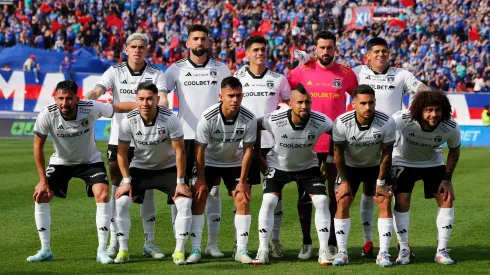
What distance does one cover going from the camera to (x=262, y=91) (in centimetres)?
1067

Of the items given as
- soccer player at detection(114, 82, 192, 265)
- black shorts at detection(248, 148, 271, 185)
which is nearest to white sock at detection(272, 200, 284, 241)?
black shorts at detection(248, 148, 271, 185)

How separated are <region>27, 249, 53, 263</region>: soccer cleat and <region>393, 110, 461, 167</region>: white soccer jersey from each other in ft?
13.7

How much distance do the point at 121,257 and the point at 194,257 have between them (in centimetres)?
83

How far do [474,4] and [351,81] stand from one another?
3021 centimetres

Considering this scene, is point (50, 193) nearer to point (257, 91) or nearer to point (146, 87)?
point (146, 87)

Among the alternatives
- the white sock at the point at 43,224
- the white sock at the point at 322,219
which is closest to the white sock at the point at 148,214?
the white sock at the point at 43,224

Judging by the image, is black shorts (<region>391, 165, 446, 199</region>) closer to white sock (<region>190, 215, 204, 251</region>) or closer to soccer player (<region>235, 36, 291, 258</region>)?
soccer player (<region>235, 36, 291, 258</region>)

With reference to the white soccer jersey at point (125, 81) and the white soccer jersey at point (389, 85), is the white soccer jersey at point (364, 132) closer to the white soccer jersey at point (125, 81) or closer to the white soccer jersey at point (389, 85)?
the white soccer jersey at point (389, 85)

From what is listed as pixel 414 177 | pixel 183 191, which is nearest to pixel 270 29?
pixel 414 177

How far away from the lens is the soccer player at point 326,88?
10547mm

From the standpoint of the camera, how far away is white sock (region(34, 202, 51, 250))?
997 cm

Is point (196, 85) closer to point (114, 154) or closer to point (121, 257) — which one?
point (114, 154)

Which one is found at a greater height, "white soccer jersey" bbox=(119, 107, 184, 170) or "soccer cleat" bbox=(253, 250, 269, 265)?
"white soccer jersey" bbox=(119, 107, 184, 170)

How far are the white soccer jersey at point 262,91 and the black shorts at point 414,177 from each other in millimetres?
1636
